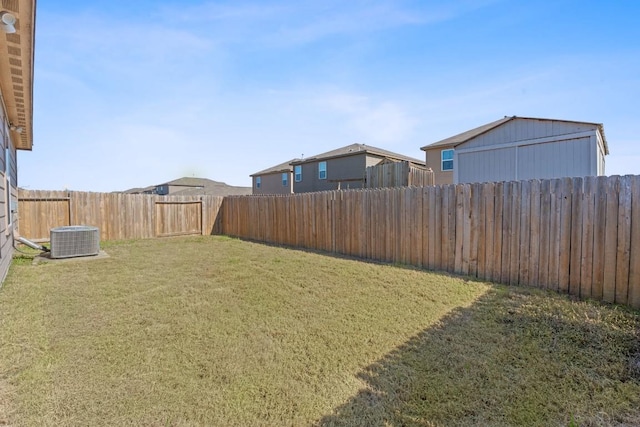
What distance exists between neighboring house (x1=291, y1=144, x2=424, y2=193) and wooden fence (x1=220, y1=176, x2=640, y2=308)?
869 centimetres

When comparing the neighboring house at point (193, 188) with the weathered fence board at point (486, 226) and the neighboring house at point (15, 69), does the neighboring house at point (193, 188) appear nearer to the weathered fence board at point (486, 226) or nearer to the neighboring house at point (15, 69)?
the weathered fence board at point (486, 226)

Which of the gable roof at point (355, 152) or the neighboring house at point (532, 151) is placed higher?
the gable roof at point (355, 152)

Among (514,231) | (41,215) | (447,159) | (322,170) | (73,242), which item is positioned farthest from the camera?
(322,170)

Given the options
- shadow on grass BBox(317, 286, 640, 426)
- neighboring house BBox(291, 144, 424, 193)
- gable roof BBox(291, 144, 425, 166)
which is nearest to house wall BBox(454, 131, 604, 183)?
shadow on grass BBox(317, 286, 640, 426)

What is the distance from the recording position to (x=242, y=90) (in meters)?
10.6

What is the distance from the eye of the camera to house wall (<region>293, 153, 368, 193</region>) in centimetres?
1755

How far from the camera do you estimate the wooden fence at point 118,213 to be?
9992mm

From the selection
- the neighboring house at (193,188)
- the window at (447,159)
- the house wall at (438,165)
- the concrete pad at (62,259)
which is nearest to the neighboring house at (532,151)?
the house wall at (438,165)

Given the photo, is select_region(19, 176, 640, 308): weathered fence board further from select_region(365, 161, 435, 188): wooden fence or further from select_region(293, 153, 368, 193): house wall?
select_region(293, 153, 368, 193): house wall

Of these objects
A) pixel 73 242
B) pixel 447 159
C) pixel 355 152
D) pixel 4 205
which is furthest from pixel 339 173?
pixel 4 205

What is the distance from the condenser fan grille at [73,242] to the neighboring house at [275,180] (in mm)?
14918

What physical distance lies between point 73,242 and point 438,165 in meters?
15.0

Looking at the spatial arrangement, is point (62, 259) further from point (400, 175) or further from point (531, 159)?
point (531, 159)

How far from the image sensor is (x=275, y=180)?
24.0 metres
